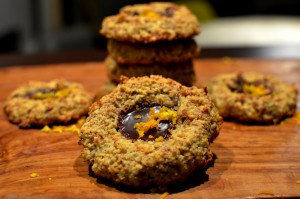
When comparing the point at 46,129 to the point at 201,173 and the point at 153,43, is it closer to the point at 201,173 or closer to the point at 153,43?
the point at 153,43

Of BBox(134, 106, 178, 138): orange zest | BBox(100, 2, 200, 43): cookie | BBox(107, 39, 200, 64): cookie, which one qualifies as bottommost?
BBox(134, 106, 178, 138): orange zest

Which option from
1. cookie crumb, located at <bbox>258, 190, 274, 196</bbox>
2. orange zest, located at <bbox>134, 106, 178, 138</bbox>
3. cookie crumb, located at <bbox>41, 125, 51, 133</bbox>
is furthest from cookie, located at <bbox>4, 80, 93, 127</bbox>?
cookie crumb, located at <bbox>258, 190, 274, 196</bbox>

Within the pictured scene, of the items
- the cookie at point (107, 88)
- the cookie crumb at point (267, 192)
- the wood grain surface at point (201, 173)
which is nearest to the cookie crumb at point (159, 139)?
the wood grain surface at point (201, 173)

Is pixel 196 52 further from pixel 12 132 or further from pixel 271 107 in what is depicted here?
pixel 12 132

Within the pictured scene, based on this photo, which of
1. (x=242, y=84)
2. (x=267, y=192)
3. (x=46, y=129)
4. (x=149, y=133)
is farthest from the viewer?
(x=242, y=84)

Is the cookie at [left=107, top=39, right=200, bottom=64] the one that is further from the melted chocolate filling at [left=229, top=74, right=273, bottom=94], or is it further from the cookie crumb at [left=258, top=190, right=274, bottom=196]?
the cookie crumb at [left=258, top=190, right=274, bottom=196]

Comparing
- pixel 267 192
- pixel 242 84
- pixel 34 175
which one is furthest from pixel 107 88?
pixel 267 192

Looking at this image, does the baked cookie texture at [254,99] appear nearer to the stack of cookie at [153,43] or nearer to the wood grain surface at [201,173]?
the wood grain surface at [201,173]
